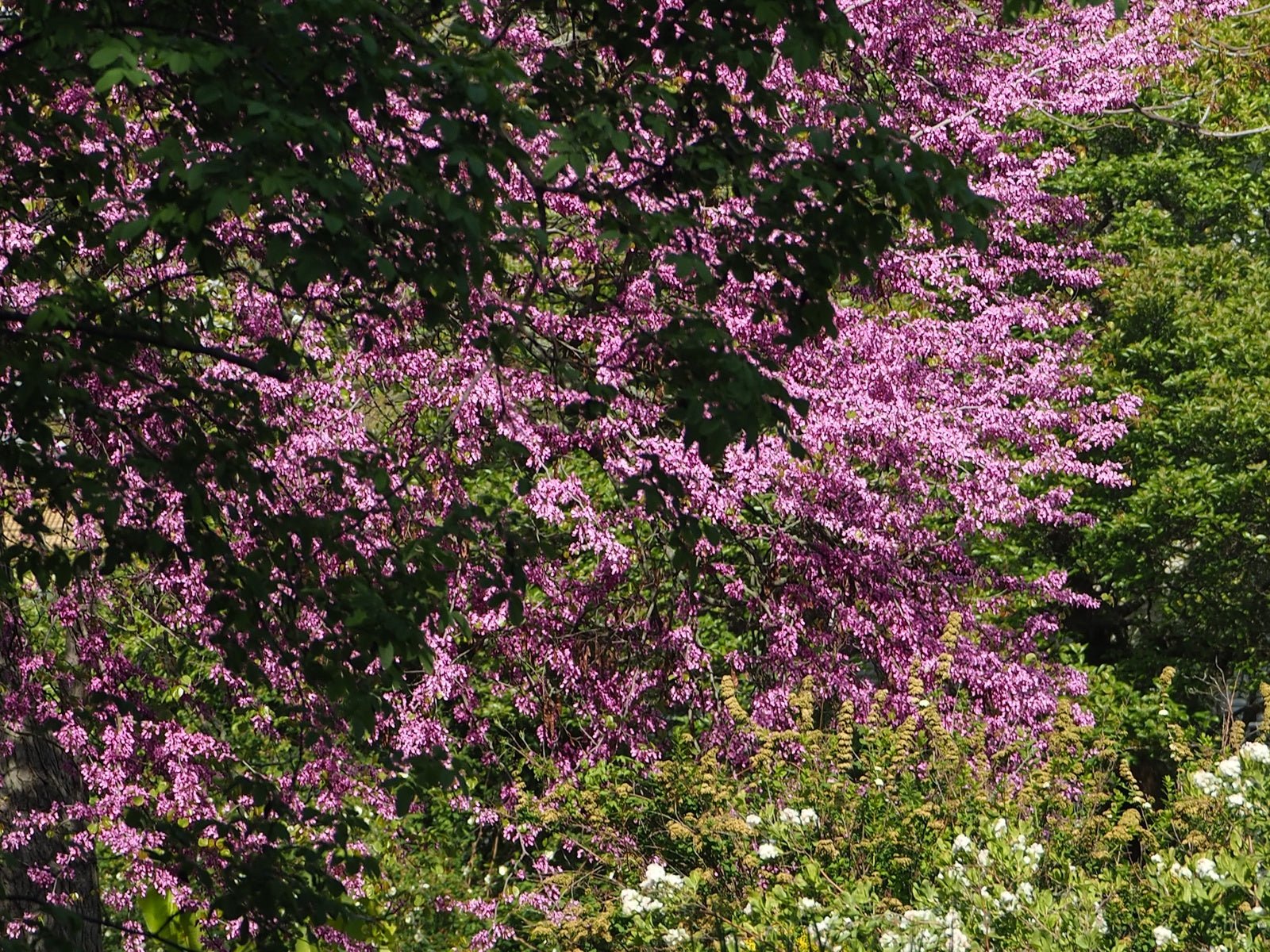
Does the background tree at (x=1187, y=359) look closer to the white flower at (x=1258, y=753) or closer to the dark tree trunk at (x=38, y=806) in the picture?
the white flower at (x=1258, y=753)

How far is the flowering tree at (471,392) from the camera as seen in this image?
14.5 ft

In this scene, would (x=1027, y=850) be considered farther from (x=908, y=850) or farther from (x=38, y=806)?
(x=38, y=806)

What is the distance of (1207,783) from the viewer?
6020 millimetres

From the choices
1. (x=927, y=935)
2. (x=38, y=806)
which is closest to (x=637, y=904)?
(x=927, y=935)

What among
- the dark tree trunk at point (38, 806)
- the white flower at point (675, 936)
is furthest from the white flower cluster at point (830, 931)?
the dark tree trunk at point (38, 806)

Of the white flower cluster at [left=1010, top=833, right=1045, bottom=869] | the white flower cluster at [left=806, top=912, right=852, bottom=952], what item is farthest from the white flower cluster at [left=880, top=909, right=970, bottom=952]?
the white flower cluster at [left=1010, top=833, right=1045, bottom=869]

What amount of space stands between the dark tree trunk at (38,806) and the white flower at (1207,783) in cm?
477

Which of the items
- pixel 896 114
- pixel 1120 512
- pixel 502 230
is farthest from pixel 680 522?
pixel 1120 512

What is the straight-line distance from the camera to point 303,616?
24.0ft

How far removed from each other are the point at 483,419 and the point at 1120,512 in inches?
295

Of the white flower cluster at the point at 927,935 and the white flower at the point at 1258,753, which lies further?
the white flower at the point at 1258,753

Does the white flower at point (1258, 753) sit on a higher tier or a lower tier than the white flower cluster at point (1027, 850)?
higher

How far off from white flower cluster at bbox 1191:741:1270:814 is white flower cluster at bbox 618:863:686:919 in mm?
2139

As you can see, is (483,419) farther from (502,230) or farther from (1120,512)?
(1120,512)
